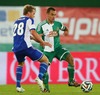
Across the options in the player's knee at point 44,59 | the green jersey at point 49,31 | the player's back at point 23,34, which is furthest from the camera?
the green jersey at point 49,31

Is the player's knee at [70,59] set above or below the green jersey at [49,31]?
below

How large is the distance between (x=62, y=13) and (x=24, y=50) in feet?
22.0

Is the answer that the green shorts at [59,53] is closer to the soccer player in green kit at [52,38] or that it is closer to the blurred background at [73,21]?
the soccer player in green kit at [52,38]

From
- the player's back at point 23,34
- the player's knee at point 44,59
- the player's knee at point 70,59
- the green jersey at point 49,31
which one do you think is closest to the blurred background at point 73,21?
the player's knee at point 70,59

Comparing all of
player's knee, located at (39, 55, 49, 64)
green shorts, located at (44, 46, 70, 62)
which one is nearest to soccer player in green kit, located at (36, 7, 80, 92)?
green shorts, located at (44, 46, 70, 62)

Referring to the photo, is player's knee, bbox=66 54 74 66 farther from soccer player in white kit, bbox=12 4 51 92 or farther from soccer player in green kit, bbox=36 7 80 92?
soccer player in white kit, bbox=12 4 51 92

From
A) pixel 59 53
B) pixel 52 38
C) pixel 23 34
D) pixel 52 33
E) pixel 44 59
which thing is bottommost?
pixel 59 53

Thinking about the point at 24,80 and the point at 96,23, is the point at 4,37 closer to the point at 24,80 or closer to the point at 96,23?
the point at 24,80

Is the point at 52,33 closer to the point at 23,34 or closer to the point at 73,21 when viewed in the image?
the point at 23,34

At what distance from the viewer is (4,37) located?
59.3 ft

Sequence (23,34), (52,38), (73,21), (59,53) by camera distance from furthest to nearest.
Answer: (73,21) → (52,38) → (59,53) → (23,34)

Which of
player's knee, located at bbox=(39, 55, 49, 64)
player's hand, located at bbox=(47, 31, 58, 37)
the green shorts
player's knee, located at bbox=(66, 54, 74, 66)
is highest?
player's hand, located at bbox=(47, 31, 58, 37)

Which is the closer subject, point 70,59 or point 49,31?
point 49,31

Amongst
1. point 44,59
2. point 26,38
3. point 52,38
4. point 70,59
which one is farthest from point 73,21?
point 26,38
